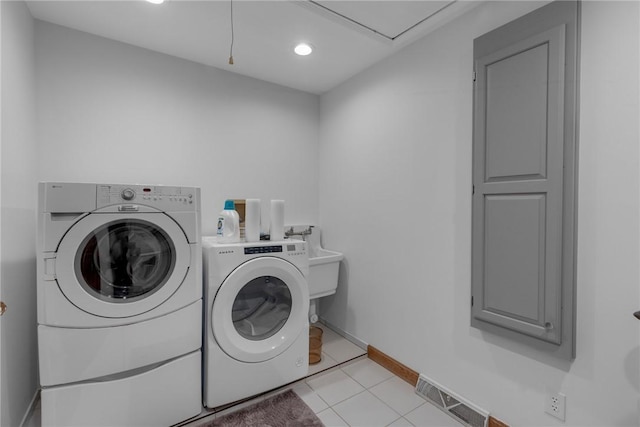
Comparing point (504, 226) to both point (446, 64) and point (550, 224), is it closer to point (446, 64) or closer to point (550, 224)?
point (550, 224)

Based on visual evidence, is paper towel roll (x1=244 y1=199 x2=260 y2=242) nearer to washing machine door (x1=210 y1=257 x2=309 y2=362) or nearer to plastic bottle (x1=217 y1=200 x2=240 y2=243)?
plastic bottle (x1=217 y1=200 x2=240 y2=243)

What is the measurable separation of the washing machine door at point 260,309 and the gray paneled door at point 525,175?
103 centimetres

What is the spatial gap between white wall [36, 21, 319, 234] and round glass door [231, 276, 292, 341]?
30.9 inches

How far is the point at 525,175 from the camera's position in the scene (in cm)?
138

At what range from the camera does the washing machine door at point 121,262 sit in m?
1.33

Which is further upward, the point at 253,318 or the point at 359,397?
the point at 253,318

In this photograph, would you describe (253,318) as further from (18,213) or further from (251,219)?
(18,213)

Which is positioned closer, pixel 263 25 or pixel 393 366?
pixel 263 25

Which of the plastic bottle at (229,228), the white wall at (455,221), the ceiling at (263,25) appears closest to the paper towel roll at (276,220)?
the plastic bottle at (229,228)

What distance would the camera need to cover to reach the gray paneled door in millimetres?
1268

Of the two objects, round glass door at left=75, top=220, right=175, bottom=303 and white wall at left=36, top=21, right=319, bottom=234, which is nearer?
round glass door at left=75, top=220, right=175, bottom=303

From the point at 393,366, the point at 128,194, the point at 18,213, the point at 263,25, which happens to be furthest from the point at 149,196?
the point at 393,366

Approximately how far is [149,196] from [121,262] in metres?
0.35

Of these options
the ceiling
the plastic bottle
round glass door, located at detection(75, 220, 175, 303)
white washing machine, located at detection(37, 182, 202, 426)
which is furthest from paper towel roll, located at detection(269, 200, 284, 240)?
the ceiling
